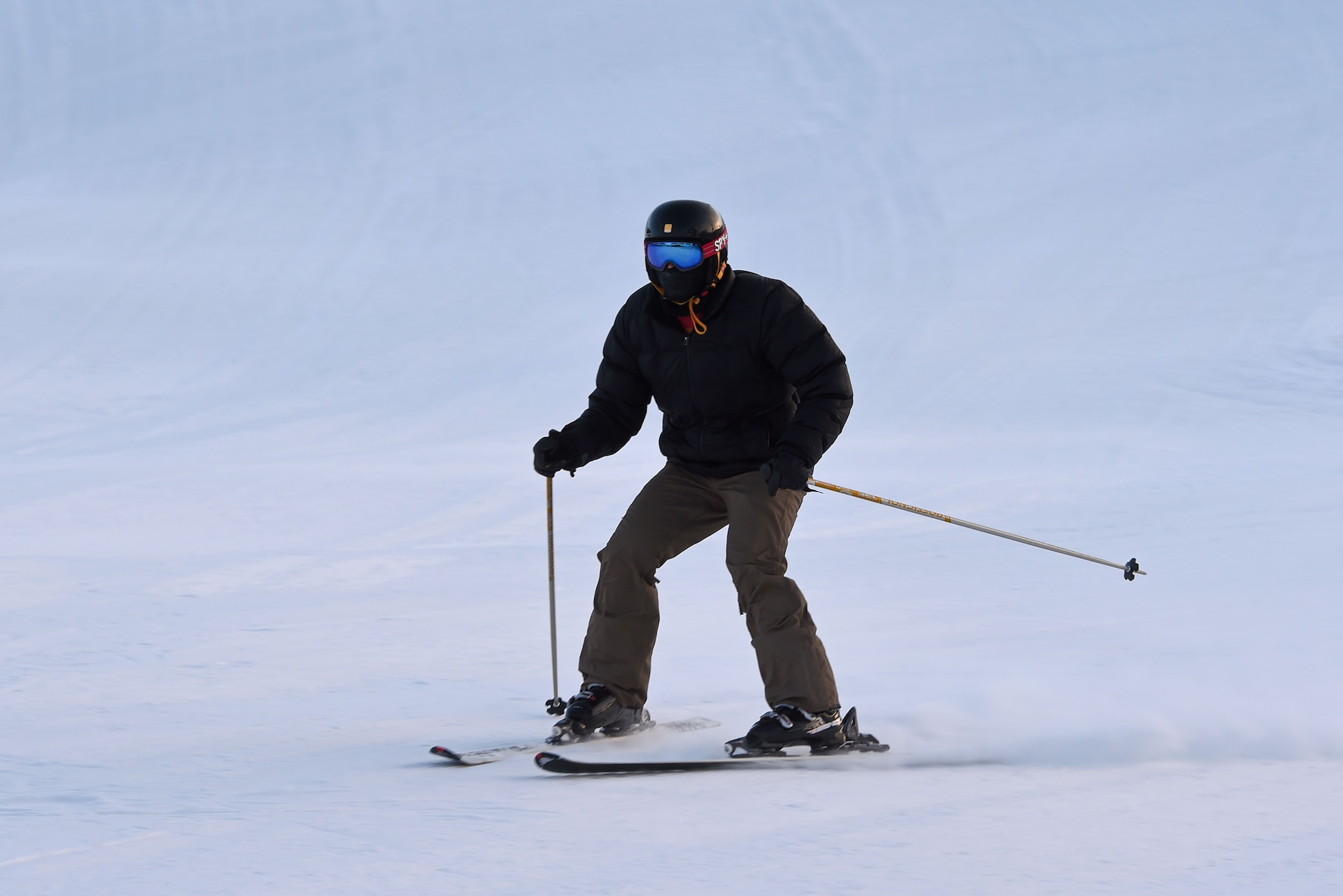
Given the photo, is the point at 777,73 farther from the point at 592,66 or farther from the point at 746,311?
the point at 746,311

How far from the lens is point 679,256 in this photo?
3.57 metres

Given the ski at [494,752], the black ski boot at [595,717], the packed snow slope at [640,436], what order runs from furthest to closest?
the black ski boot at [595,717]
the ski at [494,752]
the packed snow slope at [640,436]

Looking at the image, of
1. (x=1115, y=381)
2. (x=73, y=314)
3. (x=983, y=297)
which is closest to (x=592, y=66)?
(x=983, y=297)

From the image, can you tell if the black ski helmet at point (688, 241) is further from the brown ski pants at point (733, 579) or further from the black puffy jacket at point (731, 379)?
A: the brown ski pants at point (733, 579)

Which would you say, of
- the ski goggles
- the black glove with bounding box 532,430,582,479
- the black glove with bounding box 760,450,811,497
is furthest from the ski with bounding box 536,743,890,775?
the ski goggles

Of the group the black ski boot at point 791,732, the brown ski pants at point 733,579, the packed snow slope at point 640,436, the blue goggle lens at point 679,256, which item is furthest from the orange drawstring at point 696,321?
the packed snow slope at point 640,436

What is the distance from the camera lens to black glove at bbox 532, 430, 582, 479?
3.76 meters

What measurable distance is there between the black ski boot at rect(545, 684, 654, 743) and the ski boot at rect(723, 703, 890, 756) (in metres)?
0.33

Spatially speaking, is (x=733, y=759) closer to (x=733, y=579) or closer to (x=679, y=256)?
(x=733, y=579)

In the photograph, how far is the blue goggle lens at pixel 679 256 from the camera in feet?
11.7

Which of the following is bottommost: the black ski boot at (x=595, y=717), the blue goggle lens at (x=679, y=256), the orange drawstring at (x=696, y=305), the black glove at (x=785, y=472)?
the black ski boot at (x=595, y=717)

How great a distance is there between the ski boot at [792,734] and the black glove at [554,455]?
798mm

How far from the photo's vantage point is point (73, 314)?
48.5 ft

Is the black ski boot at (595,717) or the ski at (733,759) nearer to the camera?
the ski at (733,759)
